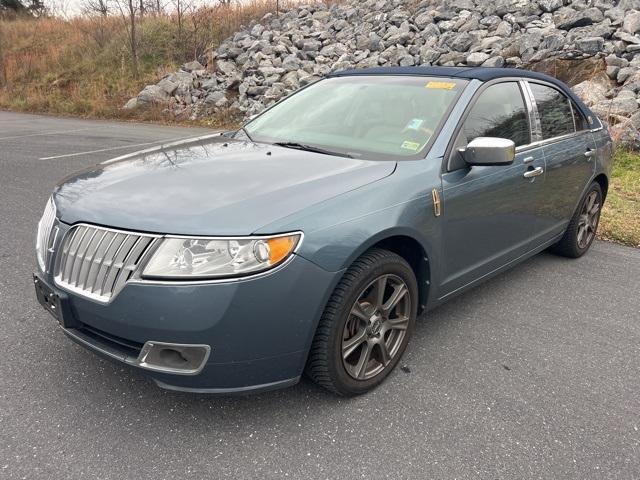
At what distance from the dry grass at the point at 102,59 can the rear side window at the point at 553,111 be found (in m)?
13.5

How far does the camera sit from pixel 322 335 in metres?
2.37

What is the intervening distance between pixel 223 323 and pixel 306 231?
514 mm

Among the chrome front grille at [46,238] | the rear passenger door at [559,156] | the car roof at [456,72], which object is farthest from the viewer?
the rear passenger door at [559,156]

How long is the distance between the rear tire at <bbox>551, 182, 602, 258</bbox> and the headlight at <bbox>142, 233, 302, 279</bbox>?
3.31 meters

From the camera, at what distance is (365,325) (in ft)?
8.59

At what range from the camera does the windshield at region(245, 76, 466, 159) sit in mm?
3066

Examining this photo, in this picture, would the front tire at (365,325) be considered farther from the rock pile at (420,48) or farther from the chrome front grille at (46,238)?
the rock pile at (420,48)

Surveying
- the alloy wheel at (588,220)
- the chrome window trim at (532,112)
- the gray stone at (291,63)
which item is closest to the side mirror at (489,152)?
the chrome window trim at (532,112)

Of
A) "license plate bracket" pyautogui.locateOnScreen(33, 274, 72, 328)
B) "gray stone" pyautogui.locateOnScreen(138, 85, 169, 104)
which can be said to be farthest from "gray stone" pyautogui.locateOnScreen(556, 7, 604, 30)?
"license plate bracket" pyautogui.locateOnScreen(33, 274, 72, 328)

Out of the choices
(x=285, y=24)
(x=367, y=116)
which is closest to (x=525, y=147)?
(x=367, y=116)

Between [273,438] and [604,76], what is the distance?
1050cm

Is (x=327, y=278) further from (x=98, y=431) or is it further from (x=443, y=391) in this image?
(x=98, y=431)

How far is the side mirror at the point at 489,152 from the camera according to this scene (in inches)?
112

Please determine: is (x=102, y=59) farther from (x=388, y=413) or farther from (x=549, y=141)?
(x=388, y=413)
